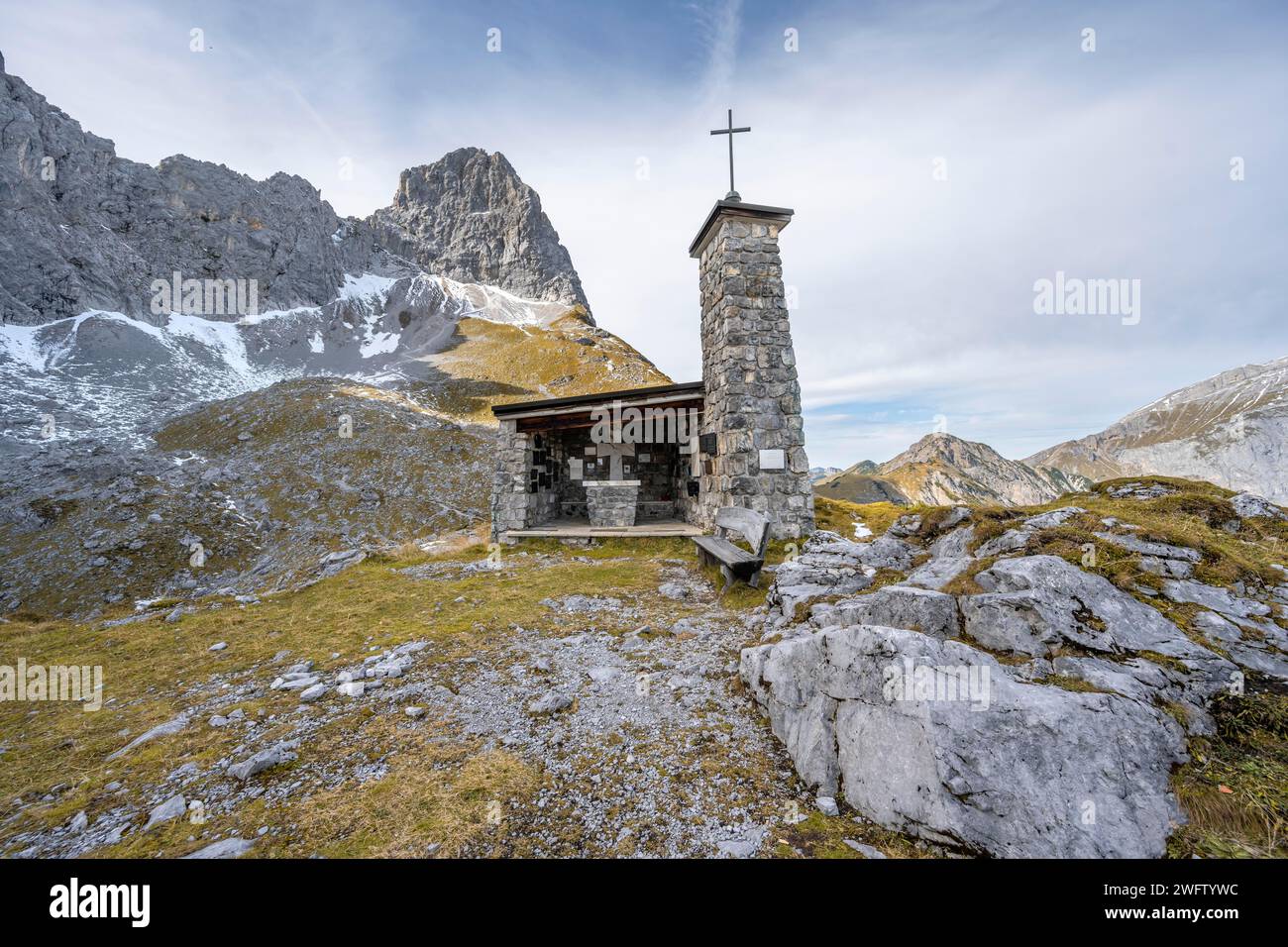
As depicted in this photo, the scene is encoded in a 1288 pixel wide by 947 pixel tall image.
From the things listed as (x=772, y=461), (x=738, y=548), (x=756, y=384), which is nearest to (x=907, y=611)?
(x=738, y=548)

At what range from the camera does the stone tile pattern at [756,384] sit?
11.9m

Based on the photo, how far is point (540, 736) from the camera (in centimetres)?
458

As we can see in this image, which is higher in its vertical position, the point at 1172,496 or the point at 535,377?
the point at 535,377

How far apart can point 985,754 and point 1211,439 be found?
5304 centimetres

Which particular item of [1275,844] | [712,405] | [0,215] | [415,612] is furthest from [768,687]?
[0,215]

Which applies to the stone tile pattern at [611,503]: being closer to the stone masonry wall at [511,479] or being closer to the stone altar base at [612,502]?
the stone altar base at [612,502]

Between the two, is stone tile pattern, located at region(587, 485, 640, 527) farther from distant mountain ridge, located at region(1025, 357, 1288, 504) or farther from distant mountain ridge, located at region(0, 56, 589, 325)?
distant mountain ridge, located at region(0, 56, 589, 325)

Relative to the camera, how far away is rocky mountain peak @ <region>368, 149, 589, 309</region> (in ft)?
425

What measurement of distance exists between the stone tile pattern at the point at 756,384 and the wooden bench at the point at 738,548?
2.87 ft

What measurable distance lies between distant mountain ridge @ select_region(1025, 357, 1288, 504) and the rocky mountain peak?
113 m

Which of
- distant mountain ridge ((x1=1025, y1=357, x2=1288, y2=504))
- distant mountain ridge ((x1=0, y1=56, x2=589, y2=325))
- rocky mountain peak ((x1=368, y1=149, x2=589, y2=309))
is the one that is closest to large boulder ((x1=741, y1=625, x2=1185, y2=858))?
distant mountain ridge ((x1=1025, y1=357, x2=1288, y2=504))

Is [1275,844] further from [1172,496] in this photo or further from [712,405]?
[712,405]

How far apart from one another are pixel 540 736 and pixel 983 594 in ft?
14.8

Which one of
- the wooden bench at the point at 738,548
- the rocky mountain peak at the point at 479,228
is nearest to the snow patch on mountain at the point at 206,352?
the rocky mountain peak at the point at 479,228
